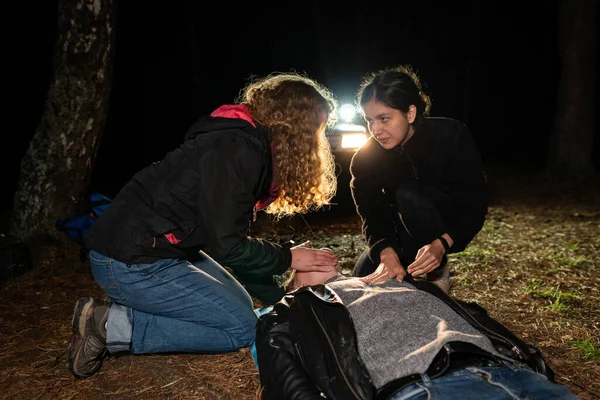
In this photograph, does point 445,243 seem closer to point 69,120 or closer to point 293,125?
point 293,125

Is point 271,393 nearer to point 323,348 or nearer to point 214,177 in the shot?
point 323,348

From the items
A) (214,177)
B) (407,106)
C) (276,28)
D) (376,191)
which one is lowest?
(376,191)

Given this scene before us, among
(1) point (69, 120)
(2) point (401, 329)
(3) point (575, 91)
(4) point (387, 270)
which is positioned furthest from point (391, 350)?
(3) point (575, 91)

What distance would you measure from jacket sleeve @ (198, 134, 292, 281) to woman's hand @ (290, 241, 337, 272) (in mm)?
423

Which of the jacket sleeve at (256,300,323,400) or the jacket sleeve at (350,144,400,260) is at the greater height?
the jacket sleeve at (350,144,400,260)

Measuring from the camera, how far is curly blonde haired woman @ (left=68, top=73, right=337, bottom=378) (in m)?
2.48

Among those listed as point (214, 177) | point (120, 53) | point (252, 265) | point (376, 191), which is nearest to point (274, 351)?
point (252, 265)

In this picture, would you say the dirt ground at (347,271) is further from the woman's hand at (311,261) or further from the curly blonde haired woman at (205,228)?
the woman's hand at (311,261)

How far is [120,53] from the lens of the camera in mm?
17500

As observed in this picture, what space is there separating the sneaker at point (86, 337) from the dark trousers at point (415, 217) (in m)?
1.84

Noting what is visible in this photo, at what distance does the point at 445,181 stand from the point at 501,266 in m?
1.62

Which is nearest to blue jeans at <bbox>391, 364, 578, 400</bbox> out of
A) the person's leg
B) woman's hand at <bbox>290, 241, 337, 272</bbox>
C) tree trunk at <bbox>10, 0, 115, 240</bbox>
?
the person's leg

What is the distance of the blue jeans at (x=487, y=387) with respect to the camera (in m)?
1.79

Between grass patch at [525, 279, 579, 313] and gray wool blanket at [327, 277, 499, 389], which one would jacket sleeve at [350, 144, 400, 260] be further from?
grass patch at [525, 279, 579, 313]
